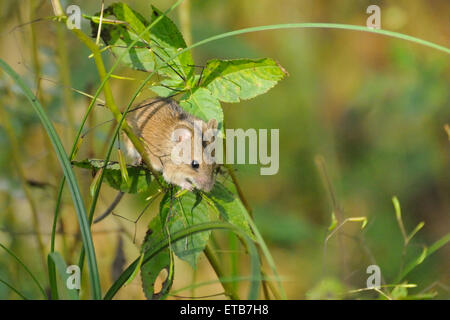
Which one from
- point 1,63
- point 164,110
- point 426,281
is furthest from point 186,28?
point 426,281

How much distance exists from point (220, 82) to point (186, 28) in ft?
1.99

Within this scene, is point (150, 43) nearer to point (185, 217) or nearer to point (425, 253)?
point (185, 217)

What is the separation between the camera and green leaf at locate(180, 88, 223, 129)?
3.03ft

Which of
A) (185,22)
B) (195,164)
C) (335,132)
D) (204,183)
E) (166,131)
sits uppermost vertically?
(335,132)

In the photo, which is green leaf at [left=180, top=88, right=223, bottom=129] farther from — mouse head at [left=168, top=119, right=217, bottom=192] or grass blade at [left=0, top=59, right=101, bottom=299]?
mouse head at [left=168, top=119, right=217, bottom=192]

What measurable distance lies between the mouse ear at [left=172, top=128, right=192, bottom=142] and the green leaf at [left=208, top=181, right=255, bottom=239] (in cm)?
47

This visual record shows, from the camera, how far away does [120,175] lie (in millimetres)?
945

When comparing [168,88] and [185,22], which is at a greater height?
[185,22]

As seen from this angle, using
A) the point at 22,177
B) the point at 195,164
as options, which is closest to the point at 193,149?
the point at 195,164

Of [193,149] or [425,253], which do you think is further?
[193,149]

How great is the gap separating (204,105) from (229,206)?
0.17 m

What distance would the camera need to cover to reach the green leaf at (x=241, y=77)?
0.93 metres

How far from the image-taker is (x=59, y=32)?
1542 mm

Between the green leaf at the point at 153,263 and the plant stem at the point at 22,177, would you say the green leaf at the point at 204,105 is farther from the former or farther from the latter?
the plant stem at the point at 22,177
